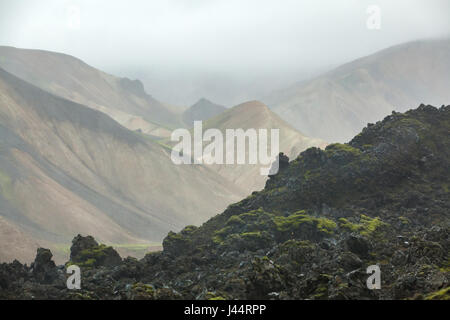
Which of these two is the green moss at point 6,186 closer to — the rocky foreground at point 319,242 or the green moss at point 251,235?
the rocky foreground at point 319,242

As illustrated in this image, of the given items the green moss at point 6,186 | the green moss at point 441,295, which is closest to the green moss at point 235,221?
the green moss at point 441,295

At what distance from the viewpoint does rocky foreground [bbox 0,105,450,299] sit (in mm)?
39094

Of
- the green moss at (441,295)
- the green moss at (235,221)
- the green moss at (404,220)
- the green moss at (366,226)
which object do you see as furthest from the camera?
the green moss at (235,221)

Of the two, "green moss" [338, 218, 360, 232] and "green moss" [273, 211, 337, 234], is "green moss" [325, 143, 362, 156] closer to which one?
"green moss" [273, 211, 337, 234]

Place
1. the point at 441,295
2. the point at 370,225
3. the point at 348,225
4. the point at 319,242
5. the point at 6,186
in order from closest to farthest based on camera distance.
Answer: the point at 441,295, the point at 319,242, the point at 370,225, the point at 348,225, the point at 6,186

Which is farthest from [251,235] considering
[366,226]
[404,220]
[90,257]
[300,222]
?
[90,257]

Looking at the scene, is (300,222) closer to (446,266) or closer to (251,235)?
(251,235)

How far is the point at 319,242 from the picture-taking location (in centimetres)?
5738

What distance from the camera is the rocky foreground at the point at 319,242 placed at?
39094 mm

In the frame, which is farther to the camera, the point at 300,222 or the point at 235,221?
the point at 235,221

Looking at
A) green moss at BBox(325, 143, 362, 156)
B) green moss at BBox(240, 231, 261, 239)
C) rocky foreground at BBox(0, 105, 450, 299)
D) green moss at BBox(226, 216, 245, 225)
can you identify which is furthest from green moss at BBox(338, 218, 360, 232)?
green moss at BBox(325, 143, 362, 156)

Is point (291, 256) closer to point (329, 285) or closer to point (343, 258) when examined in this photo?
point (343, 258)
